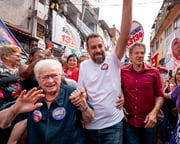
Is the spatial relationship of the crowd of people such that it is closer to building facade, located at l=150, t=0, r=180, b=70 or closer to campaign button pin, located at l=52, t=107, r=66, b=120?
campaign button pin, located at l=52, t=107, r=66, b=120

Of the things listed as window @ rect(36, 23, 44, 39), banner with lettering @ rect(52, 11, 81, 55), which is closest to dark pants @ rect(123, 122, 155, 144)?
banner with lettering @ rect(52, 11, 81, 55)

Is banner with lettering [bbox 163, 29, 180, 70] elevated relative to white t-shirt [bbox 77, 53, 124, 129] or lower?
elevated

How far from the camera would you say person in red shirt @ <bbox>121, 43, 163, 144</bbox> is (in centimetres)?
236

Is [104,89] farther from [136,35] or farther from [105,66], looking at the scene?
[136,35]

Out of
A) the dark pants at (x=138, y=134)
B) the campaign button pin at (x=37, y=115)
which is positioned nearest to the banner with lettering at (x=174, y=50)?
the dark pants at (x=138, y=134)

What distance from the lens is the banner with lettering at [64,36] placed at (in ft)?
20.7

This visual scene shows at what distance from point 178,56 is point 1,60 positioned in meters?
3.67

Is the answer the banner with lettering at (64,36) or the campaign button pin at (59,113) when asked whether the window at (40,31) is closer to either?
the banner with lettering at (64,36)

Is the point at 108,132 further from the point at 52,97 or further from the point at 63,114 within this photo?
A: the point at 52,97

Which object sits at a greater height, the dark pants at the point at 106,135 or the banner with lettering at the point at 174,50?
the banner with lettering at the point at 174,50

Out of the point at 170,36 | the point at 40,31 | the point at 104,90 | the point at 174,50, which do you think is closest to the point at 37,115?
the point at 104,90

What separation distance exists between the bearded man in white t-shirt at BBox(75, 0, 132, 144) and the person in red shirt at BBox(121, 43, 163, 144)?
0.38 metres

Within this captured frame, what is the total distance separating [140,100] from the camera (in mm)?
2354

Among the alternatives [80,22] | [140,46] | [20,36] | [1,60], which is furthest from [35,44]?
[140,46]
